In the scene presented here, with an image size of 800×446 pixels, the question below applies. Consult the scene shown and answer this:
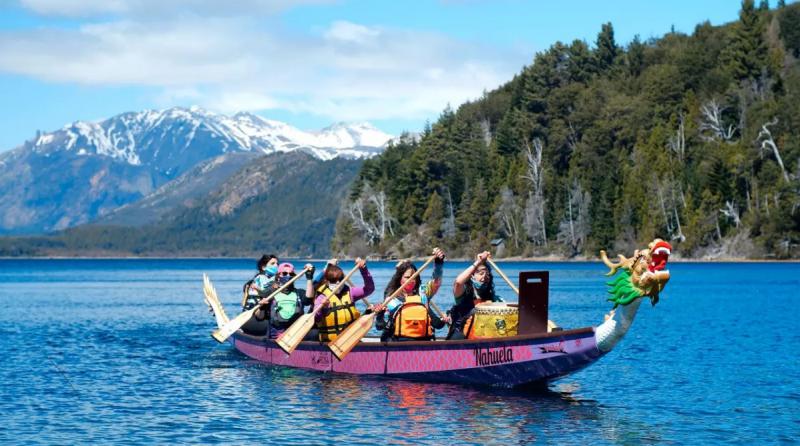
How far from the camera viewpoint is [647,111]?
5901 inches

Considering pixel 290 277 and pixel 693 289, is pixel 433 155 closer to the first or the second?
pixel 693 289

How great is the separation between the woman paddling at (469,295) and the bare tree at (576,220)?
122 meters

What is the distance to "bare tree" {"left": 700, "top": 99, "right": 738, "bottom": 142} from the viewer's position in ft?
450

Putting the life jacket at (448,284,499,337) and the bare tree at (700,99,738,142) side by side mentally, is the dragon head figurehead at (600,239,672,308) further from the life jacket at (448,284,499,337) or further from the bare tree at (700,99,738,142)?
the bare tree at (700,99,738,142)

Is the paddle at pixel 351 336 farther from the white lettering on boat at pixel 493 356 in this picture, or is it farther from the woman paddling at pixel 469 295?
the white lettering on boat at pixel 493 356

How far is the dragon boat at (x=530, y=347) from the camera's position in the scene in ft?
76.6

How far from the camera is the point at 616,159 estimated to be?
152 m

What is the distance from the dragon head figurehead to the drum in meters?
3.30

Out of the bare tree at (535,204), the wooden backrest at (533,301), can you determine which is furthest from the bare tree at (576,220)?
the wooden backrest at (533,301)

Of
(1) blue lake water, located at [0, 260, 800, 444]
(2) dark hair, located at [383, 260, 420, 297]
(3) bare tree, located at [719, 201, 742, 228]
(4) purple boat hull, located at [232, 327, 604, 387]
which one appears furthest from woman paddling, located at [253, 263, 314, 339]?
(3) bare tree, located at [719, 201, 742, 228]

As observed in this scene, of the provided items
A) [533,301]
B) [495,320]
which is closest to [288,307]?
[495,320]

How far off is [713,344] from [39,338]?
27033 millimetres

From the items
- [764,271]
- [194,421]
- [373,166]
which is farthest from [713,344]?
[373,166]

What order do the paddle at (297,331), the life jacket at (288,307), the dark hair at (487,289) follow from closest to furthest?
the dark hair at (487,289) < the paddle at (297,331) < the life jacket at (288,307)
